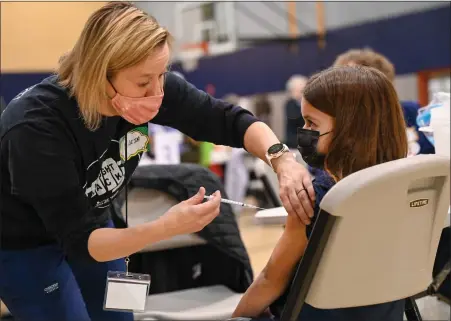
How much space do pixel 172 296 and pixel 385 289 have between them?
1393 millimetres

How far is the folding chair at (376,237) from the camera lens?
1063 mm

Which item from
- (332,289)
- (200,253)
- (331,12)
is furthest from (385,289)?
(331,12)

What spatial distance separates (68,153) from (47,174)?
0.25 ft

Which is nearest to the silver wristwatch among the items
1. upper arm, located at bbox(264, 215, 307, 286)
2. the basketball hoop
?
upper arm, located at bbox(264, 215, 307, 286)

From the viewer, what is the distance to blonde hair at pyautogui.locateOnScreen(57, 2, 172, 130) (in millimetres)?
1284

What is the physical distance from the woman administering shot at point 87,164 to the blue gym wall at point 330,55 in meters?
2.51

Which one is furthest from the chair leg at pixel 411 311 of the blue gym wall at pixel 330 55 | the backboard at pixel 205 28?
the backboard at pixel 205 28

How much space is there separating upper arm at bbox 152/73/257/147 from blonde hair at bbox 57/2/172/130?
0.29m

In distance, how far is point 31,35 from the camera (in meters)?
4.64

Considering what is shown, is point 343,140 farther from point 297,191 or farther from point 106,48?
point 106,48

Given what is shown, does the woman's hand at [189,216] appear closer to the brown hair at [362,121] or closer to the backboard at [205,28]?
the brown hair at [362,121]

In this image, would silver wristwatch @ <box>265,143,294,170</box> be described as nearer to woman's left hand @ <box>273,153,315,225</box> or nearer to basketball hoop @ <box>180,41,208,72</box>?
woman's left hand @ <box>273,153,315,225</box>

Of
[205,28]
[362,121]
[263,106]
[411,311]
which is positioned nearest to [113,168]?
[362,121]

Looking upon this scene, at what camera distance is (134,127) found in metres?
1.55
